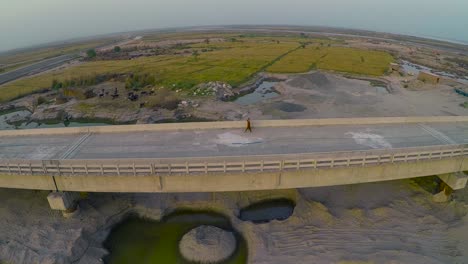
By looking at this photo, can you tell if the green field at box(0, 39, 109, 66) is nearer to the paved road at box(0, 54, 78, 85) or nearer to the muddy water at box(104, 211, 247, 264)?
the paved road at box(0, 54, 78, 85)

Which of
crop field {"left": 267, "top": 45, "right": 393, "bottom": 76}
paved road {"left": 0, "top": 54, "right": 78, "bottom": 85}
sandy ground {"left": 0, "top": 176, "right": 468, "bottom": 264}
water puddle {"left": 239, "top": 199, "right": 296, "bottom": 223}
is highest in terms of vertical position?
crop field {"left": 267, "top": 45, "right": 393, "bottom": 76}

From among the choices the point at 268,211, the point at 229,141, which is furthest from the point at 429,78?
the point at 229,141

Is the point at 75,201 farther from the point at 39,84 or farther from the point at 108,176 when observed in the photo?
the point at 39,84

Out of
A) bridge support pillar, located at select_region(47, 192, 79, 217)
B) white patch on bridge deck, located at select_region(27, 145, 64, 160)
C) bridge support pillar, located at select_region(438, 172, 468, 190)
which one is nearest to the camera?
bridge support pillar, located at select_region(47, 192, 79, 217)

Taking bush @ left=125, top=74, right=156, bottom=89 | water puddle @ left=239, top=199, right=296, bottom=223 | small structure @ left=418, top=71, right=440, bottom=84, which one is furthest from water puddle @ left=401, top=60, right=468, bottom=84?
A: water puddle @ left=239, top=199, right=296, bottom=223

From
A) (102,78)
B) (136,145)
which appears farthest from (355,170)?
(102,78)

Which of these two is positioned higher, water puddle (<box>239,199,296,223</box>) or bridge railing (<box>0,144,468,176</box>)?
bridge railing (<box>0,144,468,176</box>)

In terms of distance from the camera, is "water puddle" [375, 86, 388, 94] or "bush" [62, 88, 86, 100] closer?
"bush" [62, 88, 86, 100]
